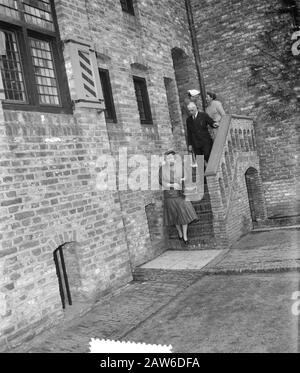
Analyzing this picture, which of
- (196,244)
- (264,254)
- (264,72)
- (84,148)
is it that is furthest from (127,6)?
(264,254)

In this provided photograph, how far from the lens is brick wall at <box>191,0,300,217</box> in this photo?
10703 mm

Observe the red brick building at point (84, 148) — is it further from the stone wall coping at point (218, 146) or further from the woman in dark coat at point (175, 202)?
the woman in dark coat at point (175, 202)

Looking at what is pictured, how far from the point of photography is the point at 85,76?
6.74 meters

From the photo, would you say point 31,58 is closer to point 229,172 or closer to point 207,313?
point 207,313

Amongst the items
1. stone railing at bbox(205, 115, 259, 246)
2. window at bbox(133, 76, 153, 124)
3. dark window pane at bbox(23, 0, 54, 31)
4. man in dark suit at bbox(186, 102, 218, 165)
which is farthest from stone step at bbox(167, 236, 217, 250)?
dark window pane at bbox(23, 0, 54, 31)

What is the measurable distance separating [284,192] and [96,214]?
6.42 metres

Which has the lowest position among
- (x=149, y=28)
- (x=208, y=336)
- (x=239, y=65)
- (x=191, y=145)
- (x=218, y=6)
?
(x=208, y=336)

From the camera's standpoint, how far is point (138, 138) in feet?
27.8

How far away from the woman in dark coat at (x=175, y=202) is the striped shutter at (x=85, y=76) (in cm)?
224

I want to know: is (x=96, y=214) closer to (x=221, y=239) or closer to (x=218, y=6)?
(x=221, y=239)

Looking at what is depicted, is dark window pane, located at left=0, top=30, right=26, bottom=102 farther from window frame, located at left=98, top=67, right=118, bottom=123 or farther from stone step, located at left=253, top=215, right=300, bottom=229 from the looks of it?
stone step, located at left=253, top=215, right=300, bottom=229

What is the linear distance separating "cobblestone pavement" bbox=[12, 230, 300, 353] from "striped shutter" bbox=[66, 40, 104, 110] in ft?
11.1
